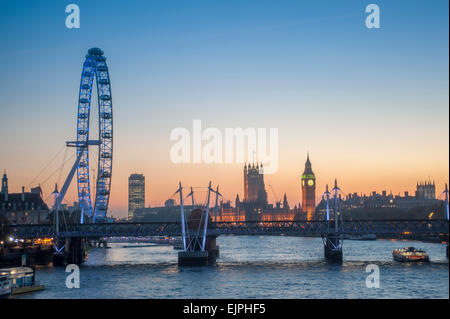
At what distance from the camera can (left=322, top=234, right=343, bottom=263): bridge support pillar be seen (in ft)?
226

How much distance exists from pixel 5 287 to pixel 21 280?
2632 mm

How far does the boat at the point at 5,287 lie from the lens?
4062cm

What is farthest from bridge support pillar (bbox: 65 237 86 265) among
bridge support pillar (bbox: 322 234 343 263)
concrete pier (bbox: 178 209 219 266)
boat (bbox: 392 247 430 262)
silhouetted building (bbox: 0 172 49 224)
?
silhouetted building (bbox: 0 172 49 224)

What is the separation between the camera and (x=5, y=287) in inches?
1613

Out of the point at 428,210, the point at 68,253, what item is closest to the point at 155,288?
the point at 68,253

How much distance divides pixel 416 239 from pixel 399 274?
76.1 metres

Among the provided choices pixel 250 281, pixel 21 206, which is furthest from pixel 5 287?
pixel 21 206

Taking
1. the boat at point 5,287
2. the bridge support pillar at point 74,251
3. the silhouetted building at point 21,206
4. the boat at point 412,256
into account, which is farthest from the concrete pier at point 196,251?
the silhouetted building at point 21,206

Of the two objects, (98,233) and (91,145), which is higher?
(91,145)

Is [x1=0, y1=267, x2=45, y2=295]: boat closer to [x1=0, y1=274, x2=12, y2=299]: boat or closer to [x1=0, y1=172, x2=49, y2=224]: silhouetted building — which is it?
[x1=0, y1=274, x2=12, y2=299]: boat

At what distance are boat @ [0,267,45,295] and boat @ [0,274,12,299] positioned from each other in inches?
12.4
